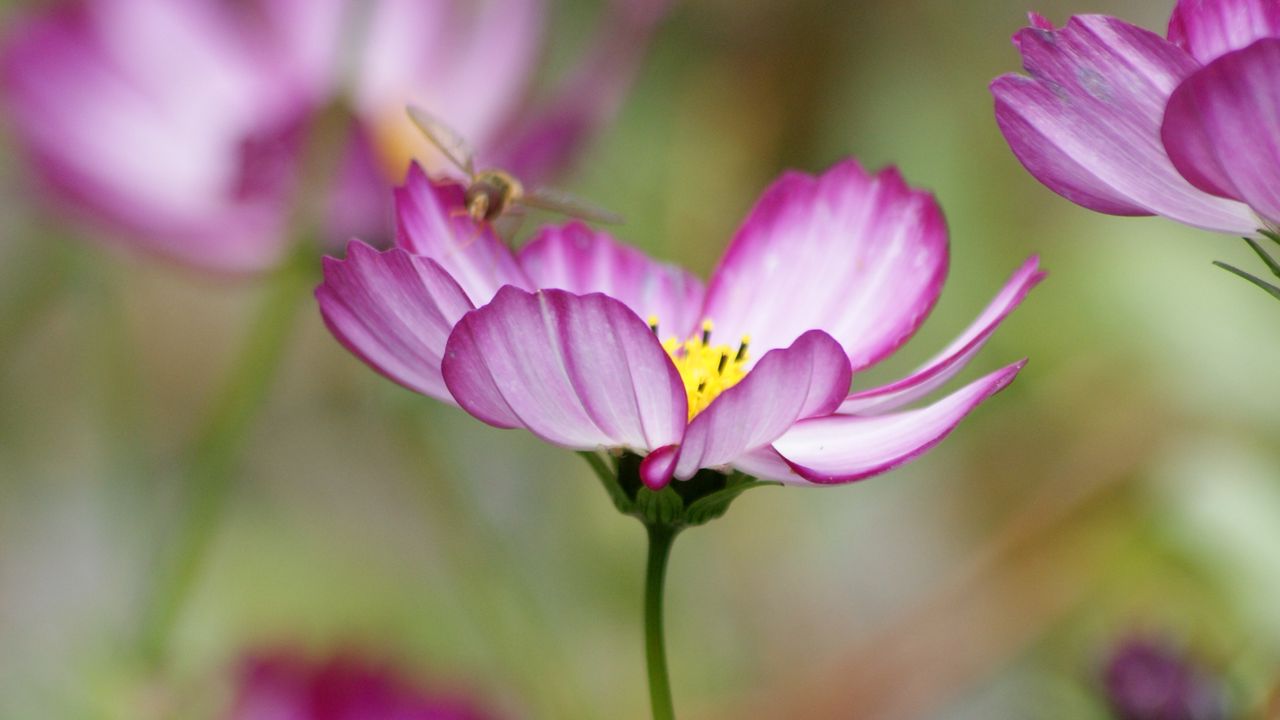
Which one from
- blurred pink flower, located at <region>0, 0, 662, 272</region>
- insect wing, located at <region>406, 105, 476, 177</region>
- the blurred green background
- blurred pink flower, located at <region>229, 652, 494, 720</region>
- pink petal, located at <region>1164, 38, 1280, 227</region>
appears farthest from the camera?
the blurred green background

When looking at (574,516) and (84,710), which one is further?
(574,516)

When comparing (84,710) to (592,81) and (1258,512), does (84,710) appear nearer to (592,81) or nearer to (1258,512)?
(592,81)

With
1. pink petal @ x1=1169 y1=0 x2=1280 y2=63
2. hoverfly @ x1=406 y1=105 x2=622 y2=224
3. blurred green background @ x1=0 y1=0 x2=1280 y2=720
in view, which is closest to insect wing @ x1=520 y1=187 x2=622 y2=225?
hoverfly @ x1=406 y1=105 x2=622 y2=224

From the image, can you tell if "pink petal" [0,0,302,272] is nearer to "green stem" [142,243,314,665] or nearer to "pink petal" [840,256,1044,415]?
"green stem" [142,243,314,665]

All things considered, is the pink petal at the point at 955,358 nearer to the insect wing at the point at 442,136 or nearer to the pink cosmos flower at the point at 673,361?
the pink cosmos flower at the point at 673,361

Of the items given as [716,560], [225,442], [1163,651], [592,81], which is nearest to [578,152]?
[592,81]
